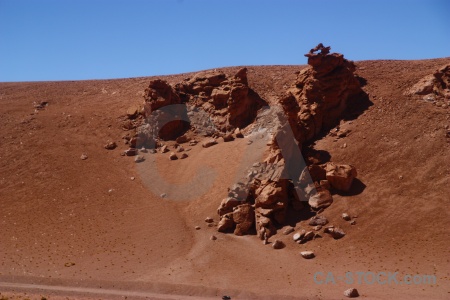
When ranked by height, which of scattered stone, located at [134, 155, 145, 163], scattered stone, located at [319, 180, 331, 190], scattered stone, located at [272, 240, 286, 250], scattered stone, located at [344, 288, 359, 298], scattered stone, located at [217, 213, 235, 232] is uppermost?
scattered stone, located at [134, 155, 145, 163]

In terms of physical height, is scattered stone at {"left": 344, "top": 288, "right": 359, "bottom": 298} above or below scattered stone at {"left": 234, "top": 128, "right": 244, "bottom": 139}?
below

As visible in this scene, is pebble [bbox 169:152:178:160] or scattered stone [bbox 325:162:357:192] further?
pebble [bbox 169:152:178:160]

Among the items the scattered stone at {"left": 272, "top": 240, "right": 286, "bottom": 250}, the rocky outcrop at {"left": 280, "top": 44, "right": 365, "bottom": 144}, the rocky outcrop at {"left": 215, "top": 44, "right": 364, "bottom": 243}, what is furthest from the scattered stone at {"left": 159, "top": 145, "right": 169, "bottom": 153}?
the scattered stone at {"left": 272, "top": 240, "right": 286, "bottom": 250}

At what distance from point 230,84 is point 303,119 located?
403 inches

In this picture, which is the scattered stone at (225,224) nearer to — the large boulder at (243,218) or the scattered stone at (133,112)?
the large boulder at (243,218)

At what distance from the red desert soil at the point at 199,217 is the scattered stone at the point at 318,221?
51 centimetres

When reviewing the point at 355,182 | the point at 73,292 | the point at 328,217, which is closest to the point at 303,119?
the point at 355,182

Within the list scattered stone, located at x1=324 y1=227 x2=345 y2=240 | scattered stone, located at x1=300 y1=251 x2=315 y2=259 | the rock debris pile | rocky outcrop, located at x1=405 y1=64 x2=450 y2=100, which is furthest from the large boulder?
rocky outcrop, located at x1=405 y1=64 x2=450 y2=100

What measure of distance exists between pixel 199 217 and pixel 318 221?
816cm

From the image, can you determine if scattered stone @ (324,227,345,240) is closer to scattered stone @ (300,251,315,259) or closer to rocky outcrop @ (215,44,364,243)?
rocky outcrop @ (215,44,364,243)

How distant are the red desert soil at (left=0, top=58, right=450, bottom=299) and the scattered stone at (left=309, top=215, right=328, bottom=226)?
1.68 feet

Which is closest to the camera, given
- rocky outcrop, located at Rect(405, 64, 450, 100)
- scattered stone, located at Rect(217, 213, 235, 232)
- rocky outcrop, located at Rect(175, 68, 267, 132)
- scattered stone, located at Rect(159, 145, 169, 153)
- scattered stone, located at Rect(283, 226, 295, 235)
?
scattered stone, located at Rect(283, 226, 295, 235)

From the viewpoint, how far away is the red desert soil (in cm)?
2183

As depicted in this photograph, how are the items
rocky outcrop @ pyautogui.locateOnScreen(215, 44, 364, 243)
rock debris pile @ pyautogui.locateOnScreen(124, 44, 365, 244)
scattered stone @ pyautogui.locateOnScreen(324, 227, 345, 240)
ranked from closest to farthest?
1. scattered stone @ pyautogui.locateOnScreen(324, 227, 345, 240)
2. rocky outcrop @ pyautogui.locateOnScreen(215, 44, 364, 243)
3. rock debris pile @ pyautogui.locateOnScreen(124, 44, 365, 244)
